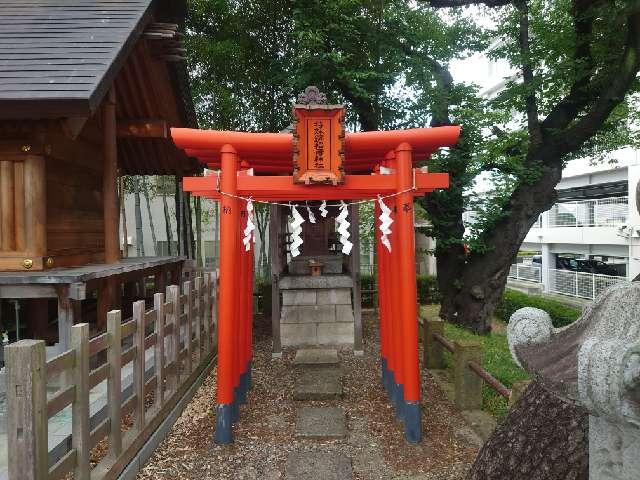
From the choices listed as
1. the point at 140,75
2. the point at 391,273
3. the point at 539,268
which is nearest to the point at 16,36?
the point at 140,75

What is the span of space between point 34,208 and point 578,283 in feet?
63.7

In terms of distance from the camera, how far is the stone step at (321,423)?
511cm

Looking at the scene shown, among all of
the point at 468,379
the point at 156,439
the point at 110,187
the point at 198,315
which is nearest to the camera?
the point at 156,439

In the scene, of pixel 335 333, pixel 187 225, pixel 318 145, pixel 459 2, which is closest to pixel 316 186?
pixel 318 145

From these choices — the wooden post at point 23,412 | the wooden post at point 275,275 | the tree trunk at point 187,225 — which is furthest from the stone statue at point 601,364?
the tree trunk at point 187,225

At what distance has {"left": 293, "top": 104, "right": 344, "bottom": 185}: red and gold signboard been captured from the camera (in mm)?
4906

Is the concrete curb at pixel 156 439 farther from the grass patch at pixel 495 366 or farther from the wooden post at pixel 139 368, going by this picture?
the grass patch at pixel 495 366

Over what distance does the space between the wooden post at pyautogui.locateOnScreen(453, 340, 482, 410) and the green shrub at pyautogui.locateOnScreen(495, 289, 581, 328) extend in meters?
8.81

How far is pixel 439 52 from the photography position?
35.2 feet

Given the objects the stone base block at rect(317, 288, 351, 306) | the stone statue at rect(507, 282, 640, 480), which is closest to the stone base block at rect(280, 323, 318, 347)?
the stone base block at rect(317, 288, 351, 306)

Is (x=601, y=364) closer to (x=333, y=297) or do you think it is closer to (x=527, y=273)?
(x=333, y=297)

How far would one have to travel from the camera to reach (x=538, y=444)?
236cm

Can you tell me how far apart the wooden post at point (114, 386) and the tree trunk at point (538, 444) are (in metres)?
2.75

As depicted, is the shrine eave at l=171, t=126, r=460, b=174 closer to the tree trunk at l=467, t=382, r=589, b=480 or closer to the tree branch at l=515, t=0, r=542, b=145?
the tree trunk at l=467, t=382, r=589, b=480
